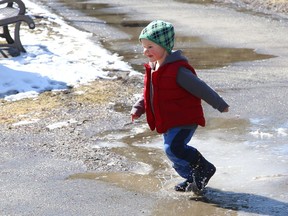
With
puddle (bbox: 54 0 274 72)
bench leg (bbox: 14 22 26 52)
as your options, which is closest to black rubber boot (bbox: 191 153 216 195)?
puddle (bbox: 54 0 274 72)

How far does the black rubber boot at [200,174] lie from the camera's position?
541 centimetres

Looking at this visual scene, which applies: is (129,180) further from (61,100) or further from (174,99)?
(61,100)

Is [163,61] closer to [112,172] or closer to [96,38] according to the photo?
[112,172]

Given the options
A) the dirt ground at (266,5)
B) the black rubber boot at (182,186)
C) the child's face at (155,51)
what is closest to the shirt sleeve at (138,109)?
the child's face at (155,51)

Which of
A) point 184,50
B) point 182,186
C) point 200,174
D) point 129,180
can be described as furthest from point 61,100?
point 184,50

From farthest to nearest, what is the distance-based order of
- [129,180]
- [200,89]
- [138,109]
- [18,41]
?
[18,41] → [129,180] → [138,109] → [200,89]

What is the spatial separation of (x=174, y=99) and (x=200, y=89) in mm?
233

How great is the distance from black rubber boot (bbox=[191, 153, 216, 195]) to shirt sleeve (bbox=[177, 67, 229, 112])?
1.51 feet

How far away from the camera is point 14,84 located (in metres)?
9.21

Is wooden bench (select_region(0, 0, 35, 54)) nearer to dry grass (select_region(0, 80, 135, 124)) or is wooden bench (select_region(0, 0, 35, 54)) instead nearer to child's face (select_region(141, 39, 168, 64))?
dry grass (select_region(0, 80, 135, 124))

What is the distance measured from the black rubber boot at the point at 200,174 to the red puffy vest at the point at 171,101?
0.30m

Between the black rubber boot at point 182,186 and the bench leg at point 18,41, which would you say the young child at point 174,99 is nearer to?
the black rubber boot at point 182,186

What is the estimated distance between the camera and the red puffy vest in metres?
5.30

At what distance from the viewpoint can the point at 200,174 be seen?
543 centimetres
